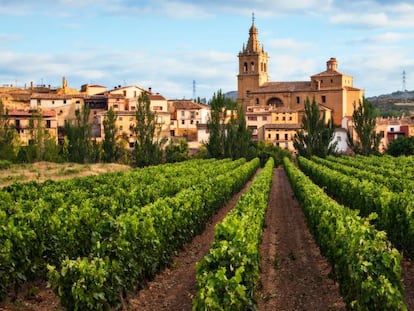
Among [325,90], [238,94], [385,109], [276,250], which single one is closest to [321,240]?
[276,250]

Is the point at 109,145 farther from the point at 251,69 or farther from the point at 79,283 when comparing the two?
the point at 251,69

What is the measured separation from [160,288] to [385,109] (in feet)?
638

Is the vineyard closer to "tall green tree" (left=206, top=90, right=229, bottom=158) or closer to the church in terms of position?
"tall green tree" (left=206, top=90, right=229, bottom=158)

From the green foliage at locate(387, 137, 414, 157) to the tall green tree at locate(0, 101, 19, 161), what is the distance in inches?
1800

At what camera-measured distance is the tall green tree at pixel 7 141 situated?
58188mm

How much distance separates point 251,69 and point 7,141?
7277 centimetres

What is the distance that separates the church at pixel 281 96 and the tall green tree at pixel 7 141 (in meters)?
41.1

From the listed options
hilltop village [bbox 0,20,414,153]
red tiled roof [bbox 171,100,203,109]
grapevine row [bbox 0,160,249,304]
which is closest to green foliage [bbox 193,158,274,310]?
grapevine row [bbox 0,160,249,304]

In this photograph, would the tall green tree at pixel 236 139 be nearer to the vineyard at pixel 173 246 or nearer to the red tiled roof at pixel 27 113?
the red tiled roof at pixel 27 113

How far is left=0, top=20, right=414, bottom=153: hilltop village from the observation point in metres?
87.1

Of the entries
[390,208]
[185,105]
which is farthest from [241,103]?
[390,208]

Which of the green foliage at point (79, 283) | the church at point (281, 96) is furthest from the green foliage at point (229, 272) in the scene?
the church at point (281, 96)

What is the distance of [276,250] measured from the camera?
680 inches

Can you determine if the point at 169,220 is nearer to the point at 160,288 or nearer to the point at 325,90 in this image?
the point at 160,288
